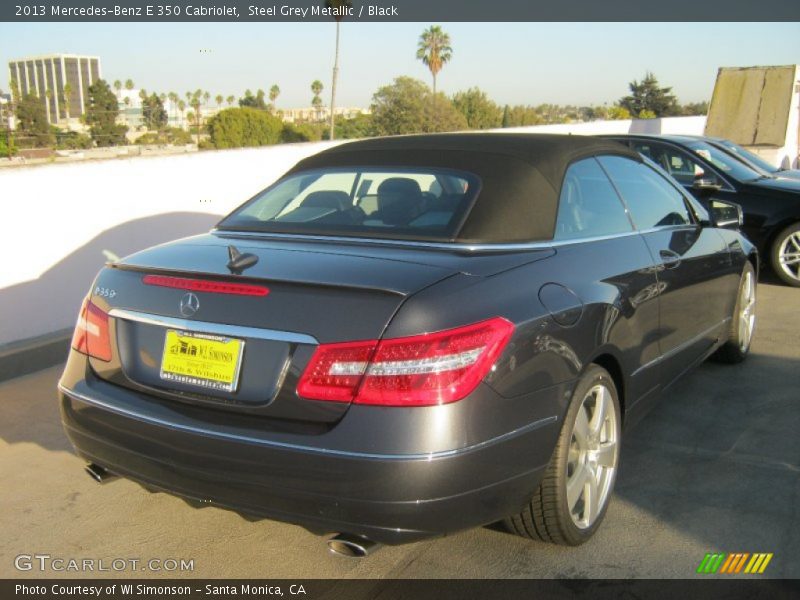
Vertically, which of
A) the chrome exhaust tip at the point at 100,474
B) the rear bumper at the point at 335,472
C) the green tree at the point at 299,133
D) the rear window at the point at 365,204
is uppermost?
the rear window at the point at 365,204

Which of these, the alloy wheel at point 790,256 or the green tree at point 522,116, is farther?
the green tree at point 522,116

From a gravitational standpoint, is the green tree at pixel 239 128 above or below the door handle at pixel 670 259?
below

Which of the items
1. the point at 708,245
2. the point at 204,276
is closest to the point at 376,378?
the point at 204,276

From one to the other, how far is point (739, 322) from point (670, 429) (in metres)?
1.38

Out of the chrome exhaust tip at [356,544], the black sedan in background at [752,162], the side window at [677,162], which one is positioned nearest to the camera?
the chrome exhaust tip at [356,544]

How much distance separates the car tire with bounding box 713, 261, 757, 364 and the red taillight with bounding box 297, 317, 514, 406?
3.47 m

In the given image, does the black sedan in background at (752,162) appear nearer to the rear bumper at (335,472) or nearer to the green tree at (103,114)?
the rear bumper at (335,472)

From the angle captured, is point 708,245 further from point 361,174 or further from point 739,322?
point 361,174

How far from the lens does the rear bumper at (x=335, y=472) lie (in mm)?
2590

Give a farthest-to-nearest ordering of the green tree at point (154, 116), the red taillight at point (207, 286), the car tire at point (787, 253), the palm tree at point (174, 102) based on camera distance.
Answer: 1. the palm tree at point (174, 102)
2. the green tree at point (154, 116)
3. the car tire at point (787, 253)
4. the red taillight at point (207, 286)

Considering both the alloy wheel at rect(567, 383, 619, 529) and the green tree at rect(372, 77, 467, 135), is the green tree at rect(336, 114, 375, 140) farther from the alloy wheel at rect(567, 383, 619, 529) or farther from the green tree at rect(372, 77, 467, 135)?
the alloy wheel at rect(567, 383, 619, 529)

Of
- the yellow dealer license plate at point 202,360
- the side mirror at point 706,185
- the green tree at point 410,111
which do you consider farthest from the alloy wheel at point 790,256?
the green tree at point 410,111

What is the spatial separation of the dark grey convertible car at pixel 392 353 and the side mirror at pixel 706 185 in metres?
4.83

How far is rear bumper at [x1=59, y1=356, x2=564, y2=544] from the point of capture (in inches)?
102
